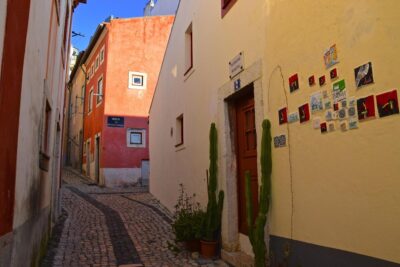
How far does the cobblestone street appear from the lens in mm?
5438

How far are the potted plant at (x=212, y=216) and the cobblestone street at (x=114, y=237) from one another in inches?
11.4

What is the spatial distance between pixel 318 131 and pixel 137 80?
1700 cm

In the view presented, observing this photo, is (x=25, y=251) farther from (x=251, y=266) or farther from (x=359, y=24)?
(x=359, y=24)

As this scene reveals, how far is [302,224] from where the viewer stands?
12.0ft

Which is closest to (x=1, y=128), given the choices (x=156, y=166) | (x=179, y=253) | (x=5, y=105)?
(x=5, y=105)

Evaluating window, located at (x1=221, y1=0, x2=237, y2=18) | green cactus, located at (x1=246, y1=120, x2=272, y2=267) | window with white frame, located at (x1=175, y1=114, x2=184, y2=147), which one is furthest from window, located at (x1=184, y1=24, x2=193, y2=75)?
green cactus, located at (x1=246, y1=120, x2=272, y2=267)

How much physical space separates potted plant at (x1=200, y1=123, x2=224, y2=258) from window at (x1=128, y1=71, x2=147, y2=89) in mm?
14281

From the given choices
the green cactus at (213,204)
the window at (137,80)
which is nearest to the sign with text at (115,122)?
the window at (137,80)

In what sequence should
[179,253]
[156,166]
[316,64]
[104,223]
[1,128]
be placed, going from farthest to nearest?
[156,166]
[104,223]
[179,253]
[316,64]
[1,128]

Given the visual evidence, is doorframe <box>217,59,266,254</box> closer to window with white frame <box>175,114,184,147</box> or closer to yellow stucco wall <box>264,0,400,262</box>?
yellow stucco wall <box>264,0,400,262</box>

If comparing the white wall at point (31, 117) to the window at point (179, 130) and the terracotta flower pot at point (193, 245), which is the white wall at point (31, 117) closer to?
the terracotta flower pot at point (193, 245)

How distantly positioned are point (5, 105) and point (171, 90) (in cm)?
724

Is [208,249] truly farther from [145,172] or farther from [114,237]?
[145,172]

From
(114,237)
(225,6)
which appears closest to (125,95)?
(114,237)
